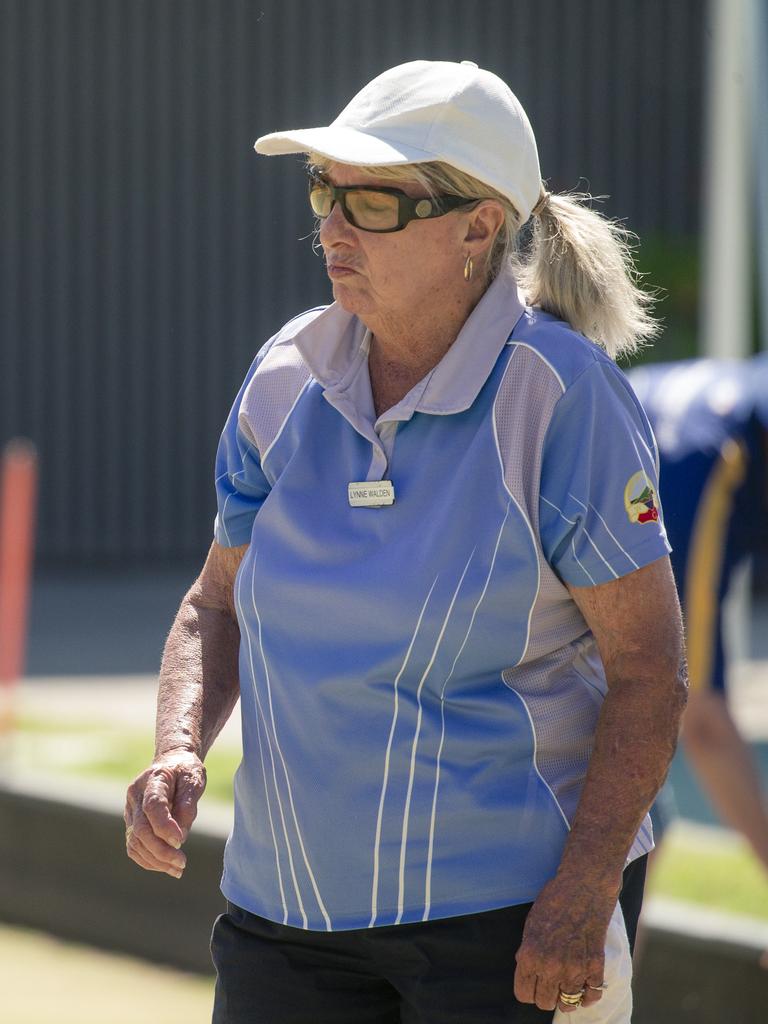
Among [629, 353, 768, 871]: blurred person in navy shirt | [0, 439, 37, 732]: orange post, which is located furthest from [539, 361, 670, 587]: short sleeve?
[0, 439, 37, 732]: orange post

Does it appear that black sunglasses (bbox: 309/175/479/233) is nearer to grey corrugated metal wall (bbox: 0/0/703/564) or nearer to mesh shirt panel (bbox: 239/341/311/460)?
mesh shirt panel (bbox: 239/341/311/460)

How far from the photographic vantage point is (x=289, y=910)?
7.77 ft

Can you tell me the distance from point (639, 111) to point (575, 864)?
11026mm

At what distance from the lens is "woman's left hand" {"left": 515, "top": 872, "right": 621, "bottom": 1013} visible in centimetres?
220

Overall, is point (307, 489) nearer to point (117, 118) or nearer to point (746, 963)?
point (746, 963)

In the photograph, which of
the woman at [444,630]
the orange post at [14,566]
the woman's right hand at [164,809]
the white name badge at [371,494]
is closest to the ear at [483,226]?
the woman at [444,630]

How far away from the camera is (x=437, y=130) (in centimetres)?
229

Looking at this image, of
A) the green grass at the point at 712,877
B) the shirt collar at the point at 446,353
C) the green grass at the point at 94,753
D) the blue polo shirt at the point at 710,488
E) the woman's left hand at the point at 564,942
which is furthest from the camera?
the green grass at the point at 94,753

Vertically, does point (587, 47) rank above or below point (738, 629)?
above

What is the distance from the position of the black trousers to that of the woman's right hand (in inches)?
6.6

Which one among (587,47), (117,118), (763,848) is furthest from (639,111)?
(763,848)

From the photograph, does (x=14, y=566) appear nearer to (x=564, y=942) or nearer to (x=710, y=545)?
(x=710, y=545)

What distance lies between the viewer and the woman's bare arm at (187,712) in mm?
2373

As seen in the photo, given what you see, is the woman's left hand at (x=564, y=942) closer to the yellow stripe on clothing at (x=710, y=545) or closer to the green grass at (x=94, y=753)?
the yellow stripe on clothing at (x=710, y=545)
